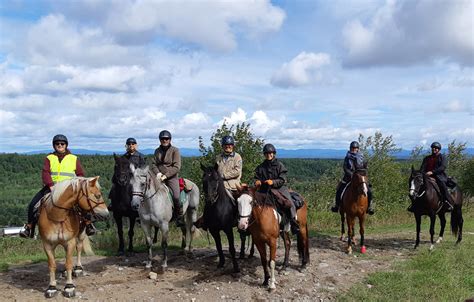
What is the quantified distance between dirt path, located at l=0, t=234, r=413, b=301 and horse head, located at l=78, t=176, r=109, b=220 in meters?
1.48

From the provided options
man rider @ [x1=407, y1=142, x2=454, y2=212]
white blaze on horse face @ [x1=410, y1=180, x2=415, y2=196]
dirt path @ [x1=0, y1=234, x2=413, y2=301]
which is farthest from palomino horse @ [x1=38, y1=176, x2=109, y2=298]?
man rider @ [x1=407, y1=142, x2=454, y2=212]

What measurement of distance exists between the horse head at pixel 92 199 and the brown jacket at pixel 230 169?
9.71 feet

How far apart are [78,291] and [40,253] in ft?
15.2

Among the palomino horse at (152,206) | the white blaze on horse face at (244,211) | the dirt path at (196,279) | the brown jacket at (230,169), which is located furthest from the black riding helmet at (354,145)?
the palomino horse at (152,206)

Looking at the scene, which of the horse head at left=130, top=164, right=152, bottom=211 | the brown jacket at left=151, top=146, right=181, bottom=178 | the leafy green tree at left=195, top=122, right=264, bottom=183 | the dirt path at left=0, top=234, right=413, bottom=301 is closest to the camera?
the dirt path at left=0, top=234, right=413, bottom=301

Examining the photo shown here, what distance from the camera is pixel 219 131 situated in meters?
22.6

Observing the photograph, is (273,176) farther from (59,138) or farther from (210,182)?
(59,138)

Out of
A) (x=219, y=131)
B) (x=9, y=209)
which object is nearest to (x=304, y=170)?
(x=9, y=209)

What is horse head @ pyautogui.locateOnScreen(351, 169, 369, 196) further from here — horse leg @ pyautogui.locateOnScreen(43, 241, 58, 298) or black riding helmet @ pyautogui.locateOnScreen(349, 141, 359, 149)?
horse leg @ pyautogui.locateOnScreen(43, 241, 58, 298)

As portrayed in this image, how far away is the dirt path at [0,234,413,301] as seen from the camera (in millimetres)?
7055

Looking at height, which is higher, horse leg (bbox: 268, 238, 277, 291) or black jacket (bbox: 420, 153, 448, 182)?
black jacket (bbox: 420, 153, 448, 182)

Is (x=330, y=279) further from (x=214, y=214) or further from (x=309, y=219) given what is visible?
(x=309, y=219)

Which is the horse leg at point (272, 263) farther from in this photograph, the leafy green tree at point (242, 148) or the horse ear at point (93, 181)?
the leafy green tree at point (242, 148)

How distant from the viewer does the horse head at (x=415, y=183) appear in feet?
36.7
